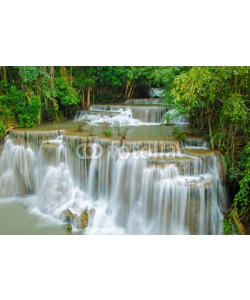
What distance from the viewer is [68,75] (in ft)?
29.6

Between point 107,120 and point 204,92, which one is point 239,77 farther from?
point 107,120

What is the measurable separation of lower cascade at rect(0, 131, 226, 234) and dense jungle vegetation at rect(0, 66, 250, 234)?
0.38 metres

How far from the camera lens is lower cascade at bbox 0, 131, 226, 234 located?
4.90m

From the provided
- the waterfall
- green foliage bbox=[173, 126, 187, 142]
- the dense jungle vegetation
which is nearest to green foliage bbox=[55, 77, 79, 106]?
the dense jungle vegetation

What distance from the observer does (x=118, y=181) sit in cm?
561

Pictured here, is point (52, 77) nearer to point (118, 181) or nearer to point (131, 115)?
point (131, 115)

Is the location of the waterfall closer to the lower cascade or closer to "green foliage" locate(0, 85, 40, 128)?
"green foliage" locate(0, 85, 40, 128)

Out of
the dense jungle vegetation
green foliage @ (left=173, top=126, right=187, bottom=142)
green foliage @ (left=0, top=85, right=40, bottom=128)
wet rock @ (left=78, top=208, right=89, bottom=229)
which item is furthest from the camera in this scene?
green foliage @ (left=0, top=85, right=40, bottom=128)

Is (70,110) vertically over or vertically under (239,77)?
under

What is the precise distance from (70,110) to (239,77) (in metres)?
6.06

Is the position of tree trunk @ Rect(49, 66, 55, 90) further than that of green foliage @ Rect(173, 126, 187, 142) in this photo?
Yes

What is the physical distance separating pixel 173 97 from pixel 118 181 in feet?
8.53

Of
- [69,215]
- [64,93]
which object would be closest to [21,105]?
[64,93]
